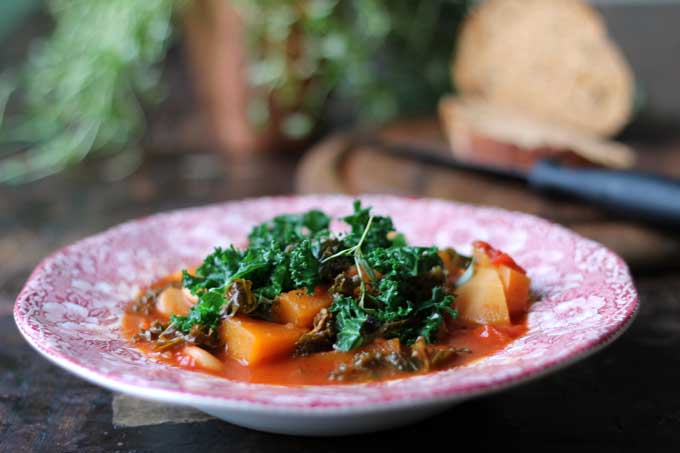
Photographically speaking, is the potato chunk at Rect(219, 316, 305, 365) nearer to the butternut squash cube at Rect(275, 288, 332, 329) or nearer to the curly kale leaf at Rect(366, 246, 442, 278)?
the butternut squash cube at Rect(275, 288, 332, 329)

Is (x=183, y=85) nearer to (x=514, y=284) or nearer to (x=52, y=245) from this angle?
(x=52, y=245)

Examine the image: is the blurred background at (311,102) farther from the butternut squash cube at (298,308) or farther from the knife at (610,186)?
the butternut squash cube at (298,308)

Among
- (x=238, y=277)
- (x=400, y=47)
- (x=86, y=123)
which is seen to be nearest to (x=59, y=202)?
(x=86, y=123)

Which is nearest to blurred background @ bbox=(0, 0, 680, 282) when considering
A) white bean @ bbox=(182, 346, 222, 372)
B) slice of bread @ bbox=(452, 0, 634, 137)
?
slice of bread @ bbox=(452, 0, 634, 137)

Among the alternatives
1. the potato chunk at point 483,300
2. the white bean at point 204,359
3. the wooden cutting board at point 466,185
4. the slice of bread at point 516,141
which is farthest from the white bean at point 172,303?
the slice of bread at point 516,141

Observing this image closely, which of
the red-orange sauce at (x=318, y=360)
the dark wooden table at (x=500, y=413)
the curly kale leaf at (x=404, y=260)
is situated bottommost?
A: the dark wooden table at (x=500, y=413)

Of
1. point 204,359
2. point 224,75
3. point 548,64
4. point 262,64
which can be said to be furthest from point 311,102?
point 204,359
